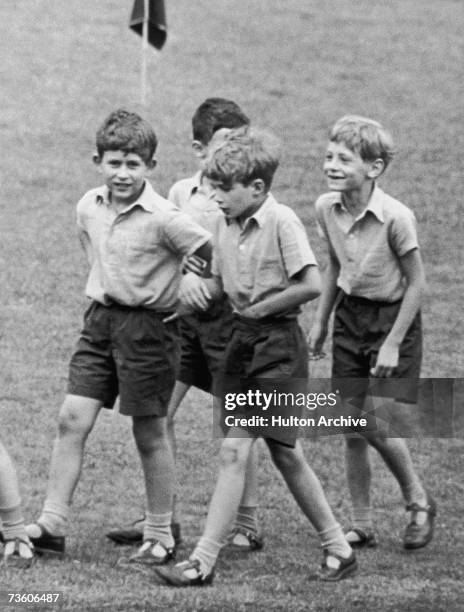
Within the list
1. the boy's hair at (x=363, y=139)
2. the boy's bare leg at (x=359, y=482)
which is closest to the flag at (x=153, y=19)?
the boy's hair at (x=363, y=139)

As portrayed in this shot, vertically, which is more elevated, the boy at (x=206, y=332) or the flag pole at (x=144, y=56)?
the flag pole at (x=144, y=56)

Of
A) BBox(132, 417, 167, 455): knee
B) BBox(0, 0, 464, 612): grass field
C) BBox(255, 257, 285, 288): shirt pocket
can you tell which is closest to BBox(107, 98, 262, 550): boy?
BBox(0, 0, 464, 612): grass field

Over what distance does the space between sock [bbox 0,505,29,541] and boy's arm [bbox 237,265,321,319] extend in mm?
1253

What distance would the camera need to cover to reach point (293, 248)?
6258mm

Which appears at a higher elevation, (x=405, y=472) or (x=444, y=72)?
(x=444, y=72)

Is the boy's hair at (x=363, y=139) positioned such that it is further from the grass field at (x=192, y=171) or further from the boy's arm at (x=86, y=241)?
the grass field at (x=192, y=171)

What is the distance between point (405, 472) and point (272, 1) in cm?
1602

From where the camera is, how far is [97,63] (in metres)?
18.2

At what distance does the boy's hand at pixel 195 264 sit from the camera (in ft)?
21.0

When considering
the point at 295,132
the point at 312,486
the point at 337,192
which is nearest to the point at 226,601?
the point at 312,486

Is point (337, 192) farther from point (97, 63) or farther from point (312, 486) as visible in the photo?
point (97, 63)

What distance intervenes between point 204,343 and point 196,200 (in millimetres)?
632

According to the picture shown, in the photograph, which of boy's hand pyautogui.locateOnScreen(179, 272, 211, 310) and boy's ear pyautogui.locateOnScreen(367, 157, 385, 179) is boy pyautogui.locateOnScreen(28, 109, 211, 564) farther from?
boy's ear pyautogui.locateOnScreen(367, 157, 385, 179)

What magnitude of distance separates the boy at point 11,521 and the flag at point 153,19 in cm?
1021
